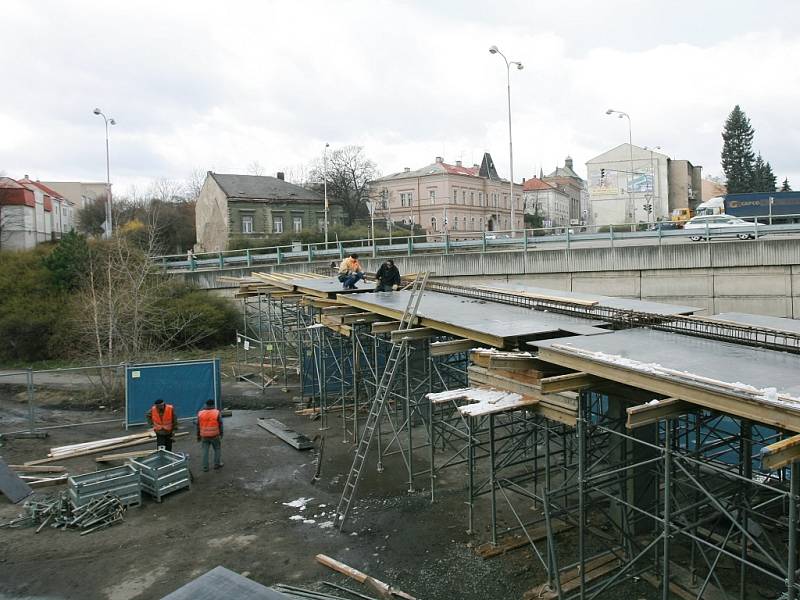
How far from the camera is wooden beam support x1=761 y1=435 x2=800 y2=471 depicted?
5113mm

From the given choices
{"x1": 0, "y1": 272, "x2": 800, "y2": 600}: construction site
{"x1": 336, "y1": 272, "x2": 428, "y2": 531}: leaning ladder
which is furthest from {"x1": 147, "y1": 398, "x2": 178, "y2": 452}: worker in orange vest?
{"x1": 336, "y1": 272, "x2": 428, "y2": 531}: leaning ladder

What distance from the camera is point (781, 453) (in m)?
5.20

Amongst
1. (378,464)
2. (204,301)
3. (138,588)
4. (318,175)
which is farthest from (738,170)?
(138,588)

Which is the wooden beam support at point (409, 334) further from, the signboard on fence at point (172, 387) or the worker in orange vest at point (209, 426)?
the signboard on fence at point (172, 387)

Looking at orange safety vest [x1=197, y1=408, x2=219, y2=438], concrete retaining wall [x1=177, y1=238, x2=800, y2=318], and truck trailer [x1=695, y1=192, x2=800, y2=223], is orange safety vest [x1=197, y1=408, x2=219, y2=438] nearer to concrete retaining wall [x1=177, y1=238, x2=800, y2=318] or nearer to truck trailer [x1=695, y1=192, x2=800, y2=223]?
concrete retaining wall [x1=177, y1=238, x2=800, y2=318]

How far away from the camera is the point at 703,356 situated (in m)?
7.59

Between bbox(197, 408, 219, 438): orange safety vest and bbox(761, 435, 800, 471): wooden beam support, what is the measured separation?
10.7 metres

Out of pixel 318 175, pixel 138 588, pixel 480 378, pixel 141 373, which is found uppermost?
pixel 318 175

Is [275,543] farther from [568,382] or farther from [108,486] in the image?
[568,382]

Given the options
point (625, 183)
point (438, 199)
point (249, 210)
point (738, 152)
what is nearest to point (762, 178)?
point (738, 152)

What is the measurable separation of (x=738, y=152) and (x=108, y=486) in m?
75.9

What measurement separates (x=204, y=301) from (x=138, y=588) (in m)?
22.3

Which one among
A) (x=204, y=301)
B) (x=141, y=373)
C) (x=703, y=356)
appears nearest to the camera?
(x=703, y=356)

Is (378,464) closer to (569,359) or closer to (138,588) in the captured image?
(138,588)
